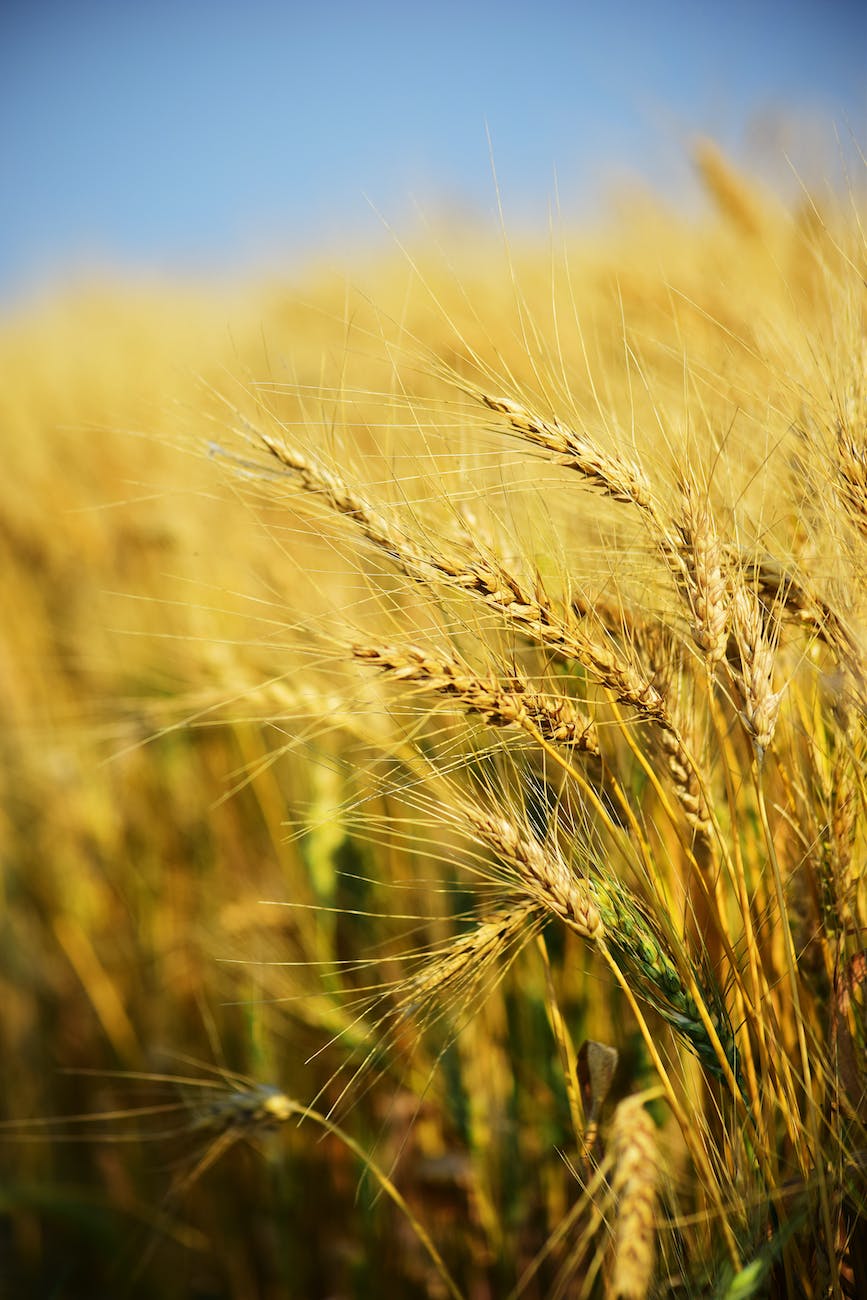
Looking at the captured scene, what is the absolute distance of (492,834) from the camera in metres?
0.74

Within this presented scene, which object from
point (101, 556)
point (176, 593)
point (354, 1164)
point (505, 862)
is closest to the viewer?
point (505, 862)

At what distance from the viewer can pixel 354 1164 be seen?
1.33 meters

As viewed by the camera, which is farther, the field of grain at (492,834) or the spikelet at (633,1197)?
the field of grain at (492,834)

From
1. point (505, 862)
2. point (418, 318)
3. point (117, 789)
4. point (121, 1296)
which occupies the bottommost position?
point (121, 1296)

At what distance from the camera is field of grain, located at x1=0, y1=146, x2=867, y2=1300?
28.9 inches

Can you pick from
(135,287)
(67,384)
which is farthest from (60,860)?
(135,287)

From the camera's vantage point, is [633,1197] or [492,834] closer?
[633,1197]

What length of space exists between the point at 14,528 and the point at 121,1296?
2384 mm

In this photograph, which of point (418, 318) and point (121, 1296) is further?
point (418, 318)

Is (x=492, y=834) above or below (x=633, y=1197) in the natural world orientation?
above

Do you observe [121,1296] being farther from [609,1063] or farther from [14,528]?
[14,528]

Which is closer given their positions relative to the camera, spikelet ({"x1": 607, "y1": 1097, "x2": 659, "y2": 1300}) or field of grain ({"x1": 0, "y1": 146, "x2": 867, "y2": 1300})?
spikelet ({"x1": 607, "y1": 1097, "x2": 659, "y2": 1300})

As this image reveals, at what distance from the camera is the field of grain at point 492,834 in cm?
73

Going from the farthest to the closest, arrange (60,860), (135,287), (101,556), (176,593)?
(135,287) < (101,556) < (176,593) < (60,860)
